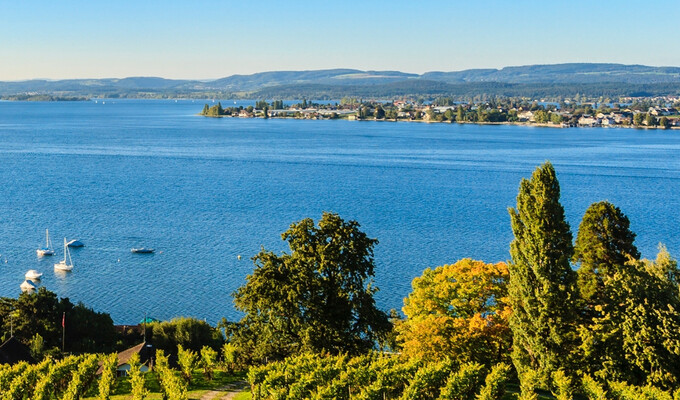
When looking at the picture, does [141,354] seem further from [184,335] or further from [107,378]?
[107,378]

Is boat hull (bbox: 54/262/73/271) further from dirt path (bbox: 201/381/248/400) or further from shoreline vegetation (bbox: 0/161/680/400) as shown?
dirt path (bbox: 201/381/248/400)

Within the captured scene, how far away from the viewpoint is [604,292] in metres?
20.9

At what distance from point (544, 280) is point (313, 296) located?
22.6 ft

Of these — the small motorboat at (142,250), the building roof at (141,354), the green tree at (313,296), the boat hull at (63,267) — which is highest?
the green tree at (313,296)

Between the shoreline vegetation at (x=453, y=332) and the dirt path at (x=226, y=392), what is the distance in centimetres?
18

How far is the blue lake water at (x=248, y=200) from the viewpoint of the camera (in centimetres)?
4250

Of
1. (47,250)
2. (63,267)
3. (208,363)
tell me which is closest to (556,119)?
(47,250)

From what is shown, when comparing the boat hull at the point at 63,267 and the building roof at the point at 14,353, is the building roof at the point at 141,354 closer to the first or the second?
the building roof at the point at 14,353

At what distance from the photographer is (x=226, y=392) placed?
2072 centimetres

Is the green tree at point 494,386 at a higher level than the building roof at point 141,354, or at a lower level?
higher

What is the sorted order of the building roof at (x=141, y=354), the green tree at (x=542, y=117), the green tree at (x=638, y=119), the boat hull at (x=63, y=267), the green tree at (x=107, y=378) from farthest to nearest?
the green tree at (x=542, y=117) → the green tree at (x=638, y=119) → the boat hull at (x=63, y=267) → the building roof at (x=141, y=354) → the green tree at (x=107, y=378)

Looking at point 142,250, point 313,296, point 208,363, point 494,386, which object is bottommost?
point 142,250

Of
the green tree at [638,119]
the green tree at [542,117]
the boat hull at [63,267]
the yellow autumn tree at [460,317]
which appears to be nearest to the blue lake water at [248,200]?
the boat hull at [63,267]

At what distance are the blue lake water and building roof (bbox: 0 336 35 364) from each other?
30.8 feet
